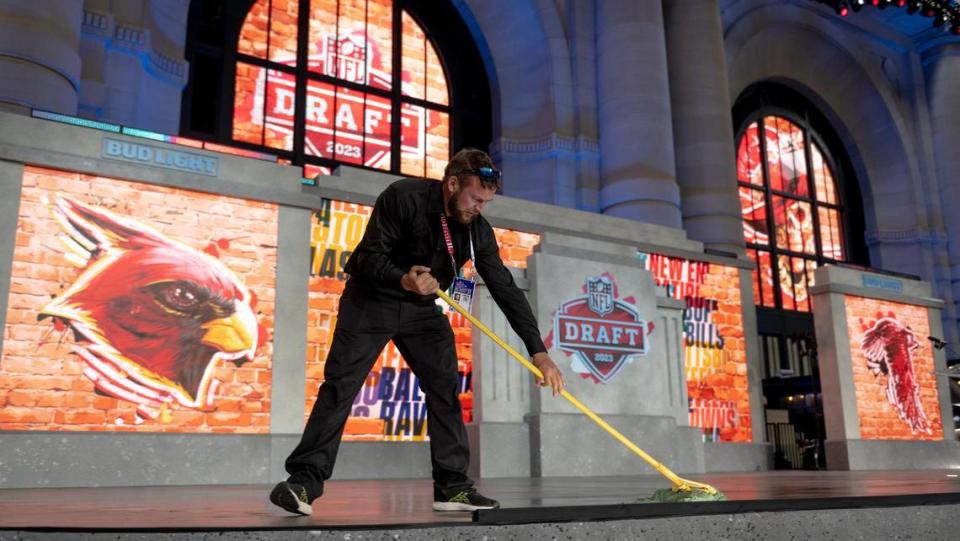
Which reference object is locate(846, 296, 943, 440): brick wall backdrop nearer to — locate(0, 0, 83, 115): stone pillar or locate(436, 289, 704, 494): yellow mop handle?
locate(436, 289, 704, 494): yellow mop handle

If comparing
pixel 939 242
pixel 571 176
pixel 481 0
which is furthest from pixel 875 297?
pixel 939 242

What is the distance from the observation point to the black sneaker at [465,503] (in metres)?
3.81

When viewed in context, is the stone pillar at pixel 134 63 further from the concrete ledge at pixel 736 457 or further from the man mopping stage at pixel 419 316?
the man mopping stage at pixel 419 316

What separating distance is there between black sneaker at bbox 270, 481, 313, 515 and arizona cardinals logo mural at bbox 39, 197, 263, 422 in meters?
5.66

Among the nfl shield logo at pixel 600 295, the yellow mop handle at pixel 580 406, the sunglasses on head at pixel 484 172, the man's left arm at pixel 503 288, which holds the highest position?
the nfl shield logo at pixel 600 295

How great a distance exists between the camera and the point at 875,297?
48.1ft

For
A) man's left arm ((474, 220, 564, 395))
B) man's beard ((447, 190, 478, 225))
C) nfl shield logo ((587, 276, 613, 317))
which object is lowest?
man's left arm ((474, 220, 564, 395))

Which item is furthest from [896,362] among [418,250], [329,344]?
[418,250]

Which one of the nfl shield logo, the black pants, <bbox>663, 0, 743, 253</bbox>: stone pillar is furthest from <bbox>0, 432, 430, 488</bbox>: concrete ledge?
<bbox>663, 0, 743, 253</bbox>: stone pillar

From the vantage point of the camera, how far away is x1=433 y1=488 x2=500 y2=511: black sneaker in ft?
12.5

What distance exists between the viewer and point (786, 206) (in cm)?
2673

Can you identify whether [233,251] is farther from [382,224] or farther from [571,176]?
[571,176]

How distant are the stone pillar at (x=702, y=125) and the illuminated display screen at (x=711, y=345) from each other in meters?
4.43

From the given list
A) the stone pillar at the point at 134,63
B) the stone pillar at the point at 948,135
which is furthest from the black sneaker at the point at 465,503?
the stone pillar at the point at 948,135
